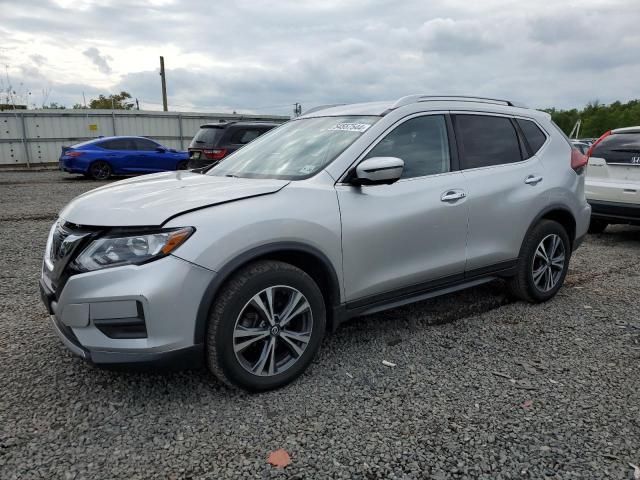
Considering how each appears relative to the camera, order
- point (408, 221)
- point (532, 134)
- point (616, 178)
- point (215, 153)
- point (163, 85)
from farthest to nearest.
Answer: point (163, 85)
point (215, 153)
point (616, 178)
point (532, 134)
point (408, 221)

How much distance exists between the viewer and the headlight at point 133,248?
256 cm

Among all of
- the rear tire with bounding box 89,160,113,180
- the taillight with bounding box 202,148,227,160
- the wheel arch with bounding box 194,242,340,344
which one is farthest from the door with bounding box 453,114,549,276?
the rear tire with bounding box 89,160,113,180

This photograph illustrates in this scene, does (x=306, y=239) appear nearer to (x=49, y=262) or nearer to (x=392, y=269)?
(x=392, y=269)

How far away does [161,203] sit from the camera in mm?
2766

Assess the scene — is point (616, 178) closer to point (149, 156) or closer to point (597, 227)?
point (597, 227)

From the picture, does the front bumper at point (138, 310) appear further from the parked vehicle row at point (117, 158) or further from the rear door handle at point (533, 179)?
the parked vehicle row at point (117, 158)

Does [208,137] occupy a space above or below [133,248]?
above

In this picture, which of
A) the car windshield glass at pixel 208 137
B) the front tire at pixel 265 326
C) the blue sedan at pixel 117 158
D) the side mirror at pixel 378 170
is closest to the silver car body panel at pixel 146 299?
the front tire at pixel 265 326

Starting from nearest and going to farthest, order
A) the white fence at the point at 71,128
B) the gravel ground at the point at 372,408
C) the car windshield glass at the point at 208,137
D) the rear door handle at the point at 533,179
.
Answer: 1. the gravel ground at the point at 372,408
2. the rear door handle at the point at 533,179
3. the car windshield glass at the point at 208,137
4. the white fence at the point at 71,128

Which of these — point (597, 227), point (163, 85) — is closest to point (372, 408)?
point (597, 227)

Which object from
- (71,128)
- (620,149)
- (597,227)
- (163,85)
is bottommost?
(597,227)

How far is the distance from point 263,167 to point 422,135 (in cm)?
118

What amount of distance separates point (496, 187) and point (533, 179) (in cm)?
52

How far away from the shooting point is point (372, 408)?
9.33 ft
